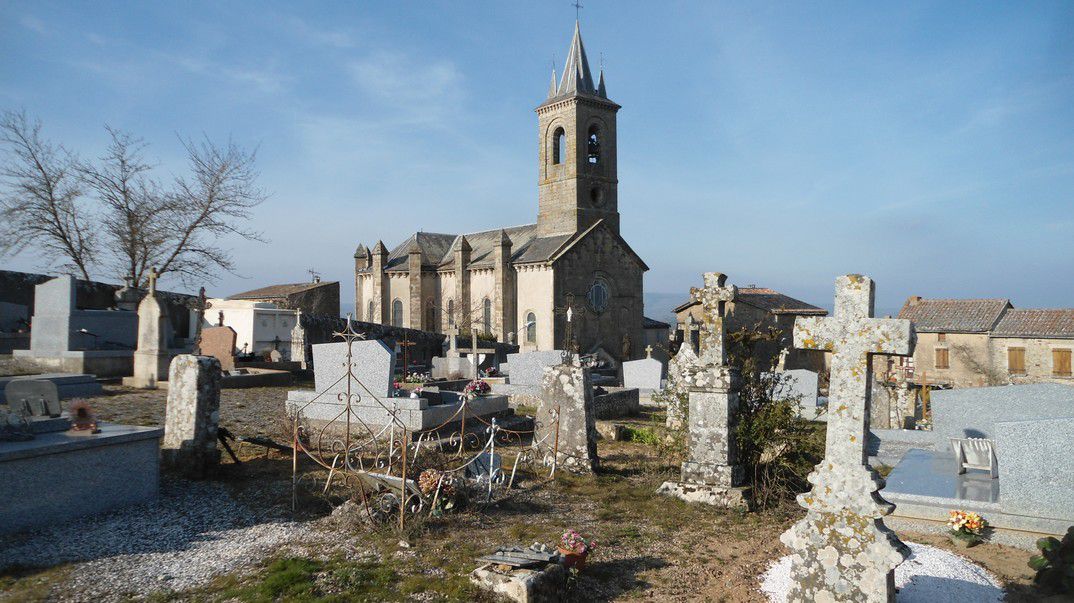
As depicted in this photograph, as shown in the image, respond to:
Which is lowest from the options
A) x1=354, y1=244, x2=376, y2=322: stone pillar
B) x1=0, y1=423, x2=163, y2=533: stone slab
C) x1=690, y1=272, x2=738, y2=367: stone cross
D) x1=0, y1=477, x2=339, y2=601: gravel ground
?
x1=0, y1=477, x2=339, y2=601: gravel ground

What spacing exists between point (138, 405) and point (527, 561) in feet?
34.7

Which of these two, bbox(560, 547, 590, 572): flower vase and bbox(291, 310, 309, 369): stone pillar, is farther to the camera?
bbox(291, 310, 309, 369): stone pillar

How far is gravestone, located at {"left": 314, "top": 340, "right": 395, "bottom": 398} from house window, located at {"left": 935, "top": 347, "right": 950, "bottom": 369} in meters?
Answer: 32.9

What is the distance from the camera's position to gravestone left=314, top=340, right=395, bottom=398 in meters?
10.8

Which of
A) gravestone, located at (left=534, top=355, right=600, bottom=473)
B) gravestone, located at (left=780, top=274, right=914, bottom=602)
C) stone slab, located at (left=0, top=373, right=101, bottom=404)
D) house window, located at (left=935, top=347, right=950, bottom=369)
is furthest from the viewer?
house window, located at (left=935, top=347, right=950, bottom=369)

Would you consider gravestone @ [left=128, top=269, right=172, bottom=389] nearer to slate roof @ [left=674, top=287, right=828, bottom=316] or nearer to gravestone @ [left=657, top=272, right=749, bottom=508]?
gravestone @ [left=657, top=272, right=749, bottom=508]

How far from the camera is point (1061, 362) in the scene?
30656 millimetres

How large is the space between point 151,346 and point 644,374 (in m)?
13.5

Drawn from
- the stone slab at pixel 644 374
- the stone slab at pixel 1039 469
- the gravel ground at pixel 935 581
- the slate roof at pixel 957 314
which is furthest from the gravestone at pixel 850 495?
the slate roof at pixel 957 314

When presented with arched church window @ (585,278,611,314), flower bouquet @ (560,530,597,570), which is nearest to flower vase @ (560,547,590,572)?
flower bouquet @ (560,530,597,570)

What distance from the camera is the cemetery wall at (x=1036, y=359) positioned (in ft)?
101

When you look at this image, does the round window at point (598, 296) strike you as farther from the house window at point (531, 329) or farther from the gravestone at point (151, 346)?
the gravestone at point (151, 346)

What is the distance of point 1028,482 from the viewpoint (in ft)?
20.5

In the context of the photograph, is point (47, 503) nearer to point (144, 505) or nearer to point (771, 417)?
point (144, 505)
